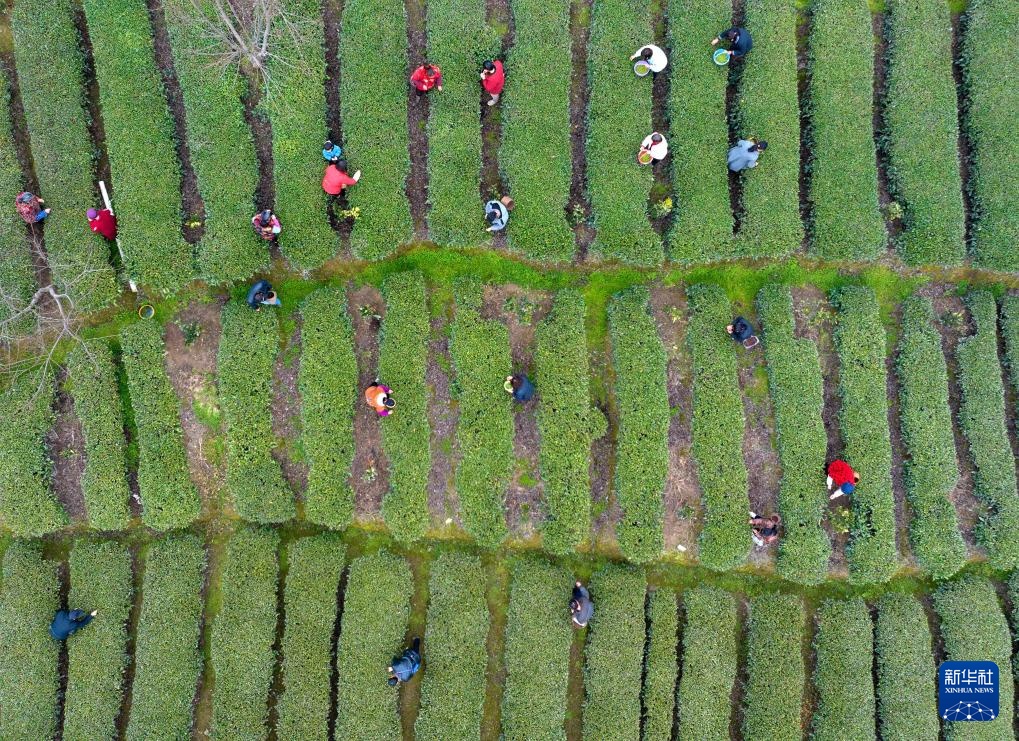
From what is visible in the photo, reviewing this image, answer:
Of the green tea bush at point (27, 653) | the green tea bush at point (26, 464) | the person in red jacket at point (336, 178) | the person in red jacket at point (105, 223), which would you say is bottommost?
the green tea bush at point (27, 653)

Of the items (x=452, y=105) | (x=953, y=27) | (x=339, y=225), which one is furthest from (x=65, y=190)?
(x=953, y=27)

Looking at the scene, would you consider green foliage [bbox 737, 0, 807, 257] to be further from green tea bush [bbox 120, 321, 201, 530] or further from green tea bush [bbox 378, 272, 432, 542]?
green tea bush [bbox 120, 321, 201, 530]

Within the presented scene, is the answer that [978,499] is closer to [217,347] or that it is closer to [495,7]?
[495,7]

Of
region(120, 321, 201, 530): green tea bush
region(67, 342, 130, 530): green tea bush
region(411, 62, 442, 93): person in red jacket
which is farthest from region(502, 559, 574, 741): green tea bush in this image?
region(411, 62, 442, 93): person in red jacket

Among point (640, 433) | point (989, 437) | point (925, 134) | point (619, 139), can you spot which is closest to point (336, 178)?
point (619, 139)

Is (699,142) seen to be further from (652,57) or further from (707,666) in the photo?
(707,666)

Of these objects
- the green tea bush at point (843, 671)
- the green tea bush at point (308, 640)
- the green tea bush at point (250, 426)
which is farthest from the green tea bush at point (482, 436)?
the green tea bush at point (843, 671)

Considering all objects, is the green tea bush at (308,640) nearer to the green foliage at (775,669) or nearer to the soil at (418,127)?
the soil at (418,127)
